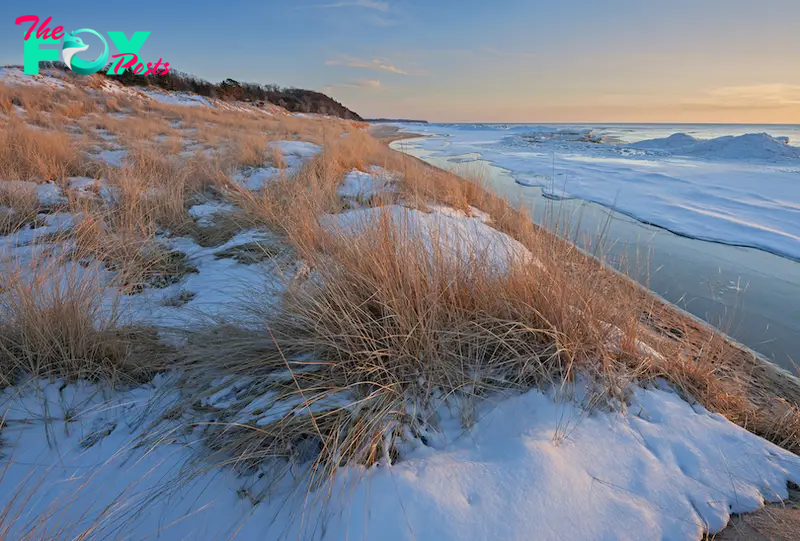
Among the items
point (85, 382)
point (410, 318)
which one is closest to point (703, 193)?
point (410, 318)

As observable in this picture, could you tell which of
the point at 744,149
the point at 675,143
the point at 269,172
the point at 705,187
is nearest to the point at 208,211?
the point at 269,172

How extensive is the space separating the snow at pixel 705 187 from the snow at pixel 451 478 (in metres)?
1.33

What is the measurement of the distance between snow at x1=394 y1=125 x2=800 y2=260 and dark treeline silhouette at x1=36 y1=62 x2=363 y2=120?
1011 inches

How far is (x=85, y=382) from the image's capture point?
1.65 meters

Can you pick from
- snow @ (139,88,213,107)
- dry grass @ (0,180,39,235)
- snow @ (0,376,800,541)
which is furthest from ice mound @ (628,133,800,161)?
snow @ (139,88,213,107)

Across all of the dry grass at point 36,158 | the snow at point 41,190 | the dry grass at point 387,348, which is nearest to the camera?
the dry grass at point 387,348

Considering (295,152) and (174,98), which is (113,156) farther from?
(174,98)

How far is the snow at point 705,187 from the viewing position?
17.8 feet

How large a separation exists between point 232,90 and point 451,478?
3750cm

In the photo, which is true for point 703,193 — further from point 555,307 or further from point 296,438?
point 296,438

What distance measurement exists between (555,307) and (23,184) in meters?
5.07

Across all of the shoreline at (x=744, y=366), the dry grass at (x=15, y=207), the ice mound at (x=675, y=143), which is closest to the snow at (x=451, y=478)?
the shoreline at (x=744, y=366)

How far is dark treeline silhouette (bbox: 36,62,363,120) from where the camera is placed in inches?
1017

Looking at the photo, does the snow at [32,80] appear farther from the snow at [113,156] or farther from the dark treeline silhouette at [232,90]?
the snow at [113,156]
